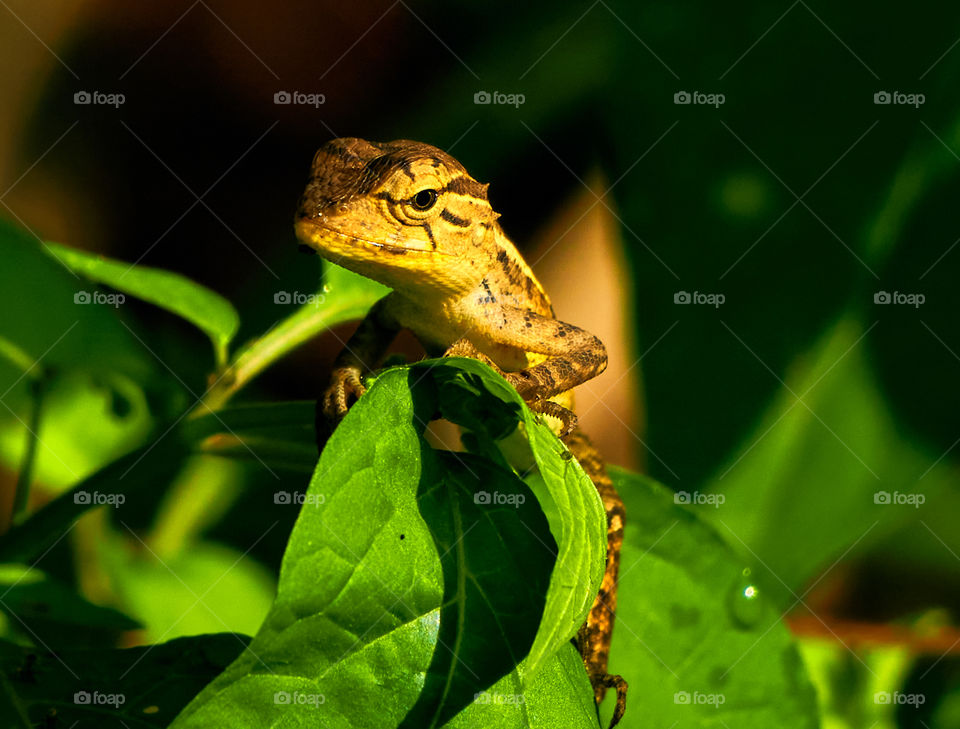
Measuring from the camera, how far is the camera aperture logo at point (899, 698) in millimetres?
3354

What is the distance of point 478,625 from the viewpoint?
1507mm

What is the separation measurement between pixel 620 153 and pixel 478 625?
116 inches

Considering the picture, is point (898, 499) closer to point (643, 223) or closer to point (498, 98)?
point (643, 223)

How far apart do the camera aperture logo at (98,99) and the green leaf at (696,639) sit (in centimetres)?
335

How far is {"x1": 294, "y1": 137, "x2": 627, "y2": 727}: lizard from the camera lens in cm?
209

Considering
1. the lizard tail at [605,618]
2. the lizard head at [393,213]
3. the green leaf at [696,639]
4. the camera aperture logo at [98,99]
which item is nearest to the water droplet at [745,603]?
the green leaf at [696,639]

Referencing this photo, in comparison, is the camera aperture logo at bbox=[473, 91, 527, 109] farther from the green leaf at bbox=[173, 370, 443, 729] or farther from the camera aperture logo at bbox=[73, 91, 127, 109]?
the green leaf at bbox=[173, 370, 443, 729]

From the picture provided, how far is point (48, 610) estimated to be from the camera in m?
2.08

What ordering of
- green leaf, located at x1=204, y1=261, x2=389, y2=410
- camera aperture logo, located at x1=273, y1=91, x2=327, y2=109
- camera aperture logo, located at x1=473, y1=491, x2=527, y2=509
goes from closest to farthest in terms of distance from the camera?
1. camera aperture logo, located at x1=473, y1=491, x2=527, y2=509
2. green leaf, located at x1=204, y1=261, x2=389, y2=410
3. camera aperture logo, located at x1=273, y1=91, x2=327, y2=109

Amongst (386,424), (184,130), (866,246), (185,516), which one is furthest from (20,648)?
(866,246)

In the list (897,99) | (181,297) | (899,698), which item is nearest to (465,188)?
(181,297)

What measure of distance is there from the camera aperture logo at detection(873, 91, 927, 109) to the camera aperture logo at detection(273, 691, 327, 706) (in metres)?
3.51

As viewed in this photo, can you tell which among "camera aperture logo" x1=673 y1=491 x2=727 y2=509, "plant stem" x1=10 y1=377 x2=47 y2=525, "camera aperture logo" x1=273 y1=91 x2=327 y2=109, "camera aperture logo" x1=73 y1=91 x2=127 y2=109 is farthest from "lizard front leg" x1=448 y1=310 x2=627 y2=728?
"camera aperture logo" x1=73 y1=91 x2=127 y2=109

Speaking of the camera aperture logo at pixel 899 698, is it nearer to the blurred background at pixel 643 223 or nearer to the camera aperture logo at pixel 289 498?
the blurred background at pixel 643 223
